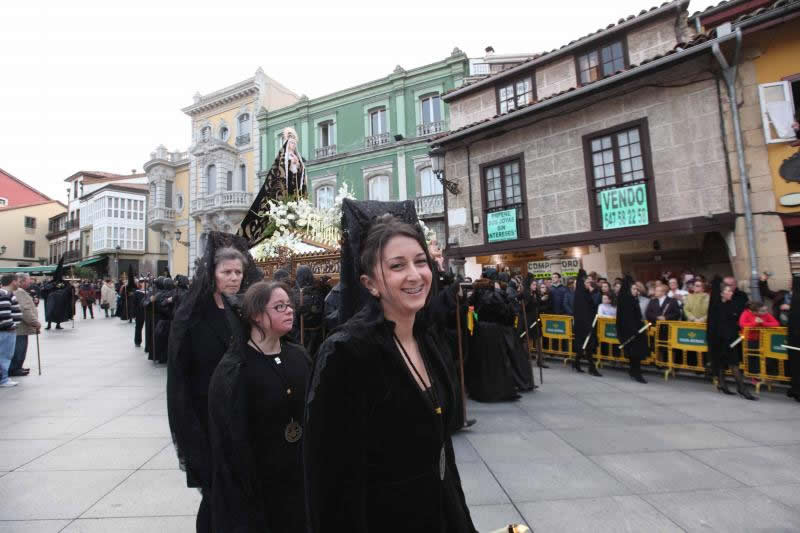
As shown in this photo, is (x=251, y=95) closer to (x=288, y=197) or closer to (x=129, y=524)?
(x=288, y=197)

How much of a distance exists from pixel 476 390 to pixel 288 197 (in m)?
4.43

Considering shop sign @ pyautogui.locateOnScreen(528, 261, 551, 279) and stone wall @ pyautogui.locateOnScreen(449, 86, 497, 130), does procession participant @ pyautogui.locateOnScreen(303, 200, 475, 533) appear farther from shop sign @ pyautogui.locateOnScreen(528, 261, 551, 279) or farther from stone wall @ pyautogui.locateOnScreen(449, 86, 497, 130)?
stone wall @ pyautogui.locateOnScreen(449, 86, 497, 130)

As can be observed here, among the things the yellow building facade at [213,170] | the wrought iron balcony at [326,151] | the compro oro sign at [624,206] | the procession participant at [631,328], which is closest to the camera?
the procession participant at [631,328]

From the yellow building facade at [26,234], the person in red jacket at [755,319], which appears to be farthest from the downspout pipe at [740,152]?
the yellow building facade at [26,234]

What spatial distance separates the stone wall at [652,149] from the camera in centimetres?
979

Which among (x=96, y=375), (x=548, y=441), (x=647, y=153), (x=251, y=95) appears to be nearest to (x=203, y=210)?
(x=251, y=95)

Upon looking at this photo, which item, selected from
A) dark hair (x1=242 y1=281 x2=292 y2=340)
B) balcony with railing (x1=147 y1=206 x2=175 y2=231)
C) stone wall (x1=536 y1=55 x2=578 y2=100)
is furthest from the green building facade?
dark hair (x1=242 y1=281 x2=292 y2=340)

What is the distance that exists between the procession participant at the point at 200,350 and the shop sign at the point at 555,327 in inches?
317

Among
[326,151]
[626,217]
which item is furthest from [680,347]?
[326,151]

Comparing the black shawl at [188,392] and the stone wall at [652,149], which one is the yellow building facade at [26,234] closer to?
the stone wall at [652,149]

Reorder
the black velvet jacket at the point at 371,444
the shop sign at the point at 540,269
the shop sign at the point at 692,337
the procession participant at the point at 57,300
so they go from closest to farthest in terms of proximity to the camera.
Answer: the black velvet jacket at the point at 371,444
the shop sign at the point at 692,337
the shop sign at the point at 540,269
the procession participant at the point at 57,300

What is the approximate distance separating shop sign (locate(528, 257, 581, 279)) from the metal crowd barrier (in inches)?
146

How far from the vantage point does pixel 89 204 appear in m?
41.8

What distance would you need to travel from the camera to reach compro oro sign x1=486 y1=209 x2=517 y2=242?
1338 centimetres
